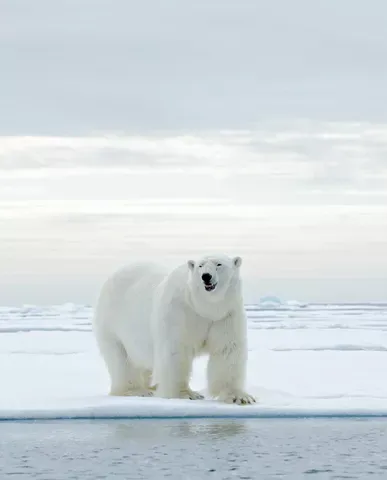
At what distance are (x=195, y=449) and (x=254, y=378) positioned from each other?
4.01m

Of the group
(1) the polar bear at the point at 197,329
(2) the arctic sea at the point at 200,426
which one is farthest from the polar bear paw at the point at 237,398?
(2) the arctic sea at the point at 200,426

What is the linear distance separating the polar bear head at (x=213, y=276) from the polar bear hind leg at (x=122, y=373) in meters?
1.32

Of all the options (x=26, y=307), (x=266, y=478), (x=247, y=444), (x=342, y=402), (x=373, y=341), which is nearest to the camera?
(x=266, y=478)

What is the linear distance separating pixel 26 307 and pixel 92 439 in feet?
87.2

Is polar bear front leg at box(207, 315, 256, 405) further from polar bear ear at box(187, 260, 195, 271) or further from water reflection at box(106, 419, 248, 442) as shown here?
water reflection at box(106, 419, 248, 442)

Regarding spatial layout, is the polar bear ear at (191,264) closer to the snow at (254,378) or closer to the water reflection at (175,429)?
the snow at (254,378)

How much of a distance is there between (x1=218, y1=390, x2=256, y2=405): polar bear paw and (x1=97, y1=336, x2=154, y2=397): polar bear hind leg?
2.96 ft

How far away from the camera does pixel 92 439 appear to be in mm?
5844

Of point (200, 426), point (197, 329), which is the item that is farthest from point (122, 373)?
point (200, 426)

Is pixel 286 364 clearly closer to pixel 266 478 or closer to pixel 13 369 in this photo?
pixel 13 369

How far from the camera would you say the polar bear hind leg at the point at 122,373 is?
811cm

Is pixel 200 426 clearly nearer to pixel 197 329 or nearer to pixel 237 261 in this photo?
pixel 197 329

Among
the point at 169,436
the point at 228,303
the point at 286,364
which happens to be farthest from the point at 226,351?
the point at 286,364

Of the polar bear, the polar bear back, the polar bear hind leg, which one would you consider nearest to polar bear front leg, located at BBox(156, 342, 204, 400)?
the polar bear
